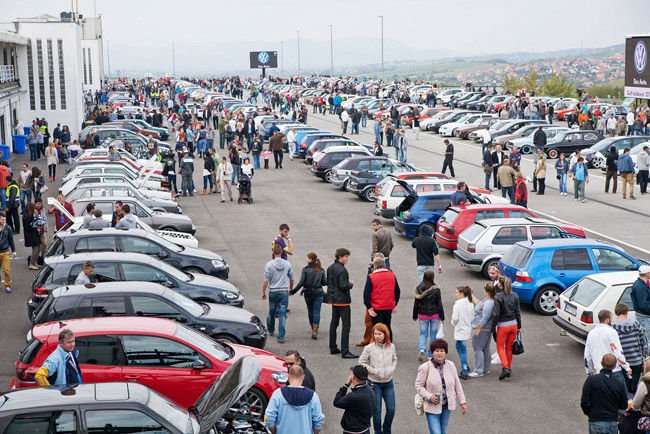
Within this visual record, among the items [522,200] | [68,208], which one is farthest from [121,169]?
[522,200]

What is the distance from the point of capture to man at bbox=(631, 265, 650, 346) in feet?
47.0

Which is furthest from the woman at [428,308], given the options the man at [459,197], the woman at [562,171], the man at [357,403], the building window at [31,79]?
the building window at [31,79]

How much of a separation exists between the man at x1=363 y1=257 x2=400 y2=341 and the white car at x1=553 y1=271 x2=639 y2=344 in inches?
121

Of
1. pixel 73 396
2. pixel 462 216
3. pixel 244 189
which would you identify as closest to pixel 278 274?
pixel 73 396

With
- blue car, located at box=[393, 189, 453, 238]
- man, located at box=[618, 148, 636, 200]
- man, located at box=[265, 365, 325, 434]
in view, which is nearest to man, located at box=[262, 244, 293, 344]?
man, located at box=[265, 365, 325, 434]

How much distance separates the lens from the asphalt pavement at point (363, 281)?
13.0 metres

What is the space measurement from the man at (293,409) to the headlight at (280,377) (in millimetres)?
2779

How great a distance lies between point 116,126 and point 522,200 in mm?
25296

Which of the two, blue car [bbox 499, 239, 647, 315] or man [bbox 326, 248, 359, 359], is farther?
blue car [bbox 499, 239, 647, 315]

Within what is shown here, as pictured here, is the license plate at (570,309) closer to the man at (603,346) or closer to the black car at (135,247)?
the man at (603,346)

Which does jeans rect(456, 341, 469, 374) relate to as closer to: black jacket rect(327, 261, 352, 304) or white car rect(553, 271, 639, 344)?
black jacket rect(327, 261, 352, 304)

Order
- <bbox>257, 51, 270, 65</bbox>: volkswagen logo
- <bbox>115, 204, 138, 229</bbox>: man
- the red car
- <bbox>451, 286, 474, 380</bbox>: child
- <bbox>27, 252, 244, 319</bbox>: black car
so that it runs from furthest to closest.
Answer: <bbox>257, 51, 270, 65</bbox>: volkswagen logo → <bbox>115, 204, 138, 229</bbox>: man → <bbox>27, 252, 244, 319</bbox>: black car → <bbox>451, 286, 474, 380</bbox>: child → the red car

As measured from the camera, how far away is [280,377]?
1226 cm

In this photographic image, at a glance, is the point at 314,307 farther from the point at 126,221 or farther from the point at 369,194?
the point at 369,194
